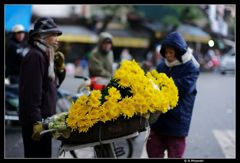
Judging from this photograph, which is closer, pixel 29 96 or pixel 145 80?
pixel 145 80

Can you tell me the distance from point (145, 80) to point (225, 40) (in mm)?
7159

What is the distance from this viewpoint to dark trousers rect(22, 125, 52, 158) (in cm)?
399

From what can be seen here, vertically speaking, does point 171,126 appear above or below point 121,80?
below

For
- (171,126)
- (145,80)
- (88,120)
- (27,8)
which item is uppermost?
(27,8)

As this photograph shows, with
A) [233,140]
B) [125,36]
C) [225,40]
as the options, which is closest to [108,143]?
[233,140]

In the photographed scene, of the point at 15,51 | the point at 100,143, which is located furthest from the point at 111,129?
the point at 15,51

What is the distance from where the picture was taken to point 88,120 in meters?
3.22

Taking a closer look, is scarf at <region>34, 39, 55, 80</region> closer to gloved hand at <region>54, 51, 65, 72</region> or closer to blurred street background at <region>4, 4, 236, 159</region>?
gloved hand at <region>54, 51, 65, 72</region>

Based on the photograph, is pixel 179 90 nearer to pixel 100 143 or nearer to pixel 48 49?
pixel 100 143

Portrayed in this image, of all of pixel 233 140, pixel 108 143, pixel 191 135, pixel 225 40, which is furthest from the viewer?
pixel 225 40

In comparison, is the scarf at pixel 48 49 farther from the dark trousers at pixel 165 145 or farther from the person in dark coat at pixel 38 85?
the dark trousers at pixel 165 145

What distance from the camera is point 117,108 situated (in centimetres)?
324

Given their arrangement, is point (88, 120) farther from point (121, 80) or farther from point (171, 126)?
point (171, 126)

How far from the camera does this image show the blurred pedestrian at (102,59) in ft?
22.7
